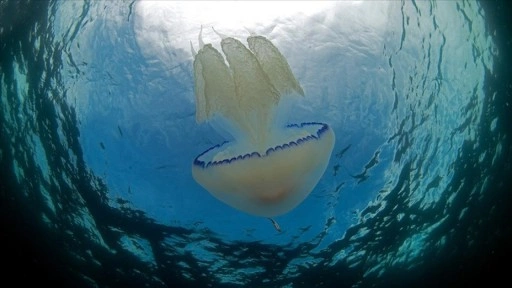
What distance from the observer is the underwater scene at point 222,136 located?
6.81 m

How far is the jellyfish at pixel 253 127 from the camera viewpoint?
3.96 m

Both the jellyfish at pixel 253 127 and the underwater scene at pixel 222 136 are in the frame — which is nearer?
the jellyfish at pixel 253 127

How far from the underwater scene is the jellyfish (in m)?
0.47

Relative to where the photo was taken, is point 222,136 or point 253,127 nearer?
point 253,127

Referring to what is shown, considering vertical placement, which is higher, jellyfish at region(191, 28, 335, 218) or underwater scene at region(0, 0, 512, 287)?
underwater scene at region(0, 0, 512, 287)

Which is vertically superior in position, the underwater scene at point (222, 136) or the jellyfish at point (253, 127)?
the underwater scene at point (222, 136)

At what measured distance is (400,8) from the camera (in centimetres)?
678

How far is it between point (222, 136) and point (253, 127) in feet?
6.33

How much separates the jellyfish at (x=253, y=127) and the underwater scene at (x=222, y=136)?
47 centimetres

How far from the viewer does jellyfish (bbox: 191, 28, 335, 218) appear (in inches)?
156

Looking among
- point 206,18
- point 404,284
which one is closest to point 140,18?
point 206,18

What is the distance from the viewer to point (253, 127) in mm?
4215

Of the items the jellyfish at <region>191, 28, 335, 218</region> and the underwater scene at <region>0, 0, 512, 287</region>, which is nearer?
the jellyfish at <region>191, 28, 335, 218</region>

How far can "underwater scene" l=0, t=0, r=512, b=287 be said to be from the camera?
22.4ft
